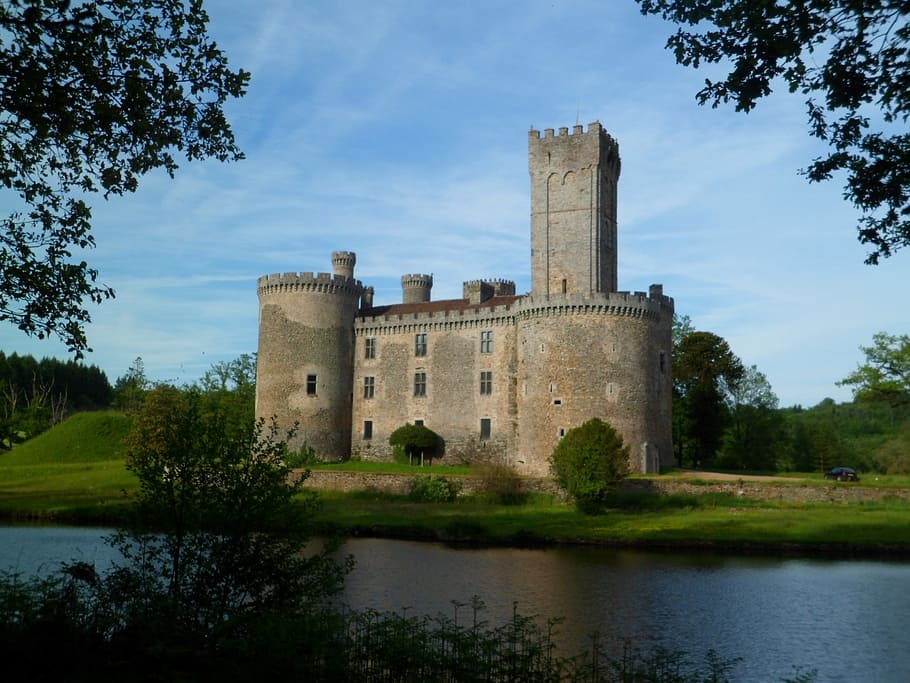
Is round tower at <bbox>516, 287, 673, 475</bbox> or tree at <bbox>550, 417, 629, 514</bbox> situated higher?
round tower at <bbox>516, 287, 673, 475</bbox>

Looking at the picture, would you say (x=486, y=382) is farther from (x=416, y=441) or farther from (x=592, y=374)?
(x=592, y=374)

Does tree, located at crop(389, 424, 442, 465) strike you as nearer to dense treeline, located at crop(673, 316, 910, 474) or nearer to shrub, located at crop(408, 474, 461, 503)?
shrub, located at crop(408, 474, 461, 503)

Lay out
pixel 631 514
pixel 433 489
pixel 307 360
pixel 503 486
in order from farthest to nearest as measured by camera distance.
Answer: pixel 307 360 → pixel 433 489 → pixel 503 486 → pixel 631 514

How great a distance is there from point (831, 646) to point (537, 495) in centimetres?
2100

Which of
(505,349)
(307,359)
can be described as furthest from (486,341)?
(307,359)

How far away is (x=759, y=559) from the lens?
26031 millimetres

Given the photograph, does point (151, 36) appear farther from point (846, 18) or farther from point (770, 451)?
point (770, 451)

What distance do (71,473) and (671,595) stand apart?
37612 millimetres

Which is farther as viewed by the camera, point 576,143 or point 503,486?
point 576,143

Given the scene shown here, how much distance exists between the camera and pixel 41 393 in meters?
88.4

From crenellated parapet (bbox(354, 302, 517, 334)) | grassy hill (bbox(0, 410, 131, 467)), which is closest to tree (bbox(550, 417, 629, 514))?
crenellated parapet (bbox(354, 302, 517, 334))

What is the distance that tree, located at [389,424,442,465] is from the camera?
151 feet

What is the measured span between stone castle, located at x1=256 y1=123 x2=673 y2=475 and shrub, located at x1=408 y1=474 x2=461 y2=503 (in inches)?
211

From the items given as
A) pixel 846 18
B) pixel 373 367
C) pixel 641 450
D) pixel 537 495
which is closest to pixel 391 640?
pixel 846 18
